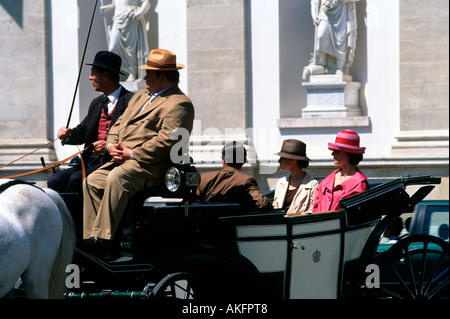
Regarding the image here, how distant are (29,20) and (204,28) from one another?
2.81m

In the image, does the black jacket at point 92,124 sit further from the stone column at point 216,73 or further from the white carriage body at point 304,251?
the stone column at point 216,73

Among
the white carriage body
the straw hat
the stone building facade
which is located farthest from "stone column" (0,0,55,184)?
the white carriage body

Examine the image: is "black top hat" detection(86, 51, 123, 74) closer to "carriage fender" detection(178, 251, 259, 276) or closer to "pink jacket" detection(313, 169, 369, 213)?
"carriage fender" detection(178, 251, 259, 276)

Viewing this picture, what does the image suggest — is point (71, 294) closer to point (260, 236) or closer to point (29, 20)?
point (260, 236)

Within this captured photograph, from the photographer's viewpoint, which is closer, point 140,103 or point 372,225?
point 140,103

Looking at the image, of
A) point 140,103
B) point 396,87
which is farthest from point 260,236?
point 396,87

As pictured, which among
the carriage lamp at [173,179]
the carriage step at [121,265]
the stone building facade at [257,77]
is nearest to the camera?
the carriage lamp at [173,179]

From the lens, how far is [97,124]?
21.1ft

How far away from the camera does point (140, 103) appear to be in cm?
597

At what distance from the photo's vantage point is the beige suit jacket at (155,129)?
562 cm

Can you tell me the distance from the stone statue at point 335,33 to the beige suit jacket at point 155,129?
6.67 metres

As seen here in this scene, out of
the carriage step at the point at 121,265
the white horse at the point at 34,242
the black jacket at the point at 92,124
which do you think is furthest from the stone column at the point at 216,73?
the white horse at the point at 34,242

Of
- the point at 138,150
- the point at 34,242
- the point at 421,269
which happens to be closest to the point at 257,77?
the point at 421,269

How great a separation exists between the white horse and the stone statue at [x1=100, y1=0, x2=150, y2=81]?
7553mm
